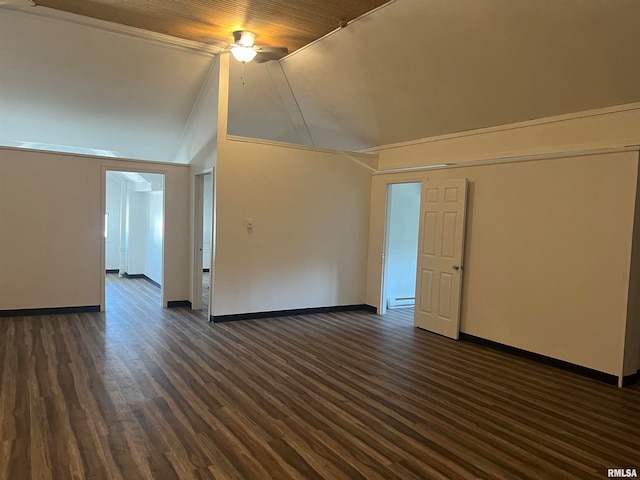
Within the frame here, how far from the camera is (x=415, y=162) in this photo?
6.16m

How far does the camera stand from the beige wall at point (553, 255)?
404 cm

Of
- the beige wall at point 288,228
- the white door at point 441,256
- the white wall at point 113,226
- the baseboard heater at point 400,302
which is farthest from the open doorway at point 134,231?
the white door at point 441,256

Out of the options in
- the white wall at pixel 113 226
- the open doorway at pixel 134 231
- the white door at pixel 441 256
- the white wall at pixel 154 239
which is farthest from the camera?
the white wall at pixel 113 226

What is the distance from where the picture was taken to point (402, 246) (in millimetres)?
7168

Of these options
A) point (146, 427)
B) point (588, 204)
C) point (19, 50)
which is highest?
point (19, 50)

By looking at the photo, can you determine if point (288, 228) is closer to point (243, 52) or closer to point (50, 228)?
point (243, 52)

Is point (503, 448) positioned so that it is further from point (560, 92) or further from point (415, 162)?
point (415, 162)

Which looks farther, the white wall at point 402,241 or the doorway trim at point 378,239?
the white wall at point 402,241

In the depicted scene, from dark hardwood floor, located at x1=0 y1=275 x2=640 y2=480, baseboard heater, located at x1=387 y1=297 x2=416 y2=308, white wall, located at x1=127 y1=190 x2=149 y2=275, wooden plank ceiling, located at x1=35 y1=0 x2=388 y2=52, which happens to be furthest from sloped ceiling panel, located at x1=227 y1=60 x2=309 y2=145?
white wall, located at x1=127 y1=190 x2=149 y2=275

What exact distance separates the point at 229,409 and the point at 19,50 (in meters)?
4.88

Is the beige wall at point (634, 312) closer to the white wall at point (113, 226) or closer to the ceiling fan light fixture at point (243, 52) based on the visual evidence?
the ceiling fan light fixture at point (243, 52)

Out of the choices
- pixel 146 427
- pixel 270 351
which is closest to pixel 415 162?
pixel 270 351

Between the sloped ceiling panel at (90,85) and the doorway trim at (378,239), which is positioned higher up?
the sloped ceiling panel at (90,85)

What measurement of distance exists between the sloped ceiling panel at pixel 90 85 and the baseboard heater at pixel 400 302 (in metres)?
4.36
